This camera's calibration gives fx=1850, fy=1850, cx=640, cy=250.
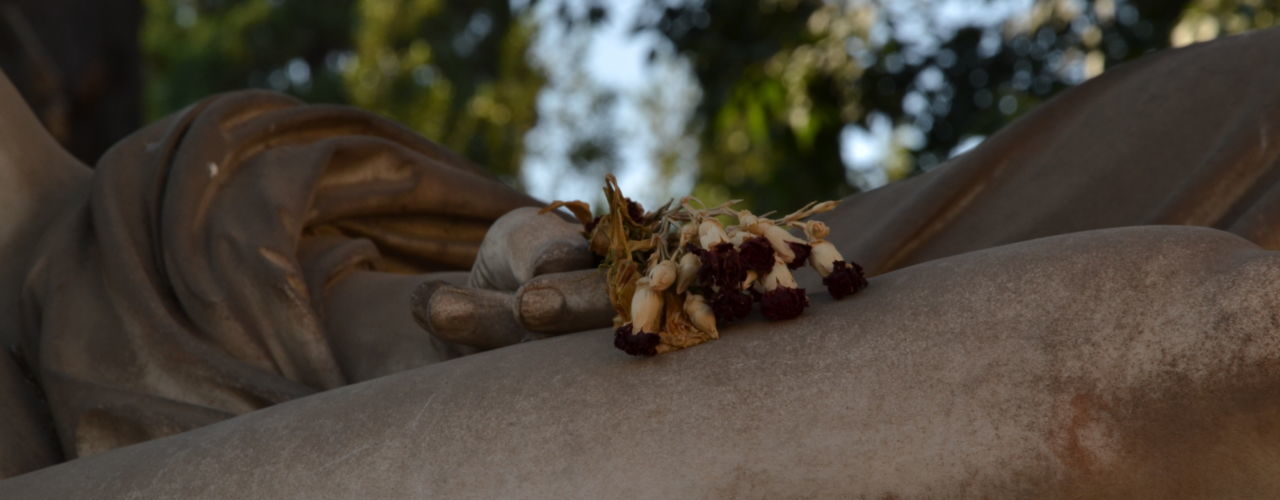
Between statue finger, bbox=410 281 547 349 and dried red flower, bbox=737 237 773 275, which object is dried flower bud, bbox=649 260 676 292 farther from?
statue finger, bbox=410 281 547 349

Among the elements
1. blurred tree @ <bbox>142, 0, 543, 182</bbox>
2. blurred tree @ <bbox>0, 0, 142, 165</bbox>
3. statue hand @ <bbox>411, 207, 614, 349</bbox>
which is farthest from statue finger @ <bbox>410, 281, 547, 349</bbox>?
blurred tree @ <bbox>142, 0, 543, 182</bbox>

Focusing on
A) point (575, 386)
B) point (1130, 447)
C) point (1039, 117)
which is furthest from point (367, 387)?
point (1039, 117)

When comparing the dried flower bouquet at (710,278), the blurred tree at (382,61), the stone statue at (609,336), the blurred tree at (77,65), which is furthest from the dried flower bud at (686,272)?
the blurred tree at (382,61)

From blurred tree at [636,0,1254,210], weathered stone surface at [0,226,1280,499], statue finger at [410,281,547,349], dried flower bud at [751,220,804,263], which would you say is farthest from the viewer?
blurred tree at [636,0,1254,210]

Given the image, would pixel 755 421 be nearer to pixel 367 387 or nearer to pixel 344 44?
pixel 367 387

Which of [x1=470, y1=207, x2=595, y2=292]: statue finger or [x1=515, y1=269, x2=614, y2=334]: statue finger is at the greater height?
[x1=470, y1=207, x2=595, y2=292]: statue finger
